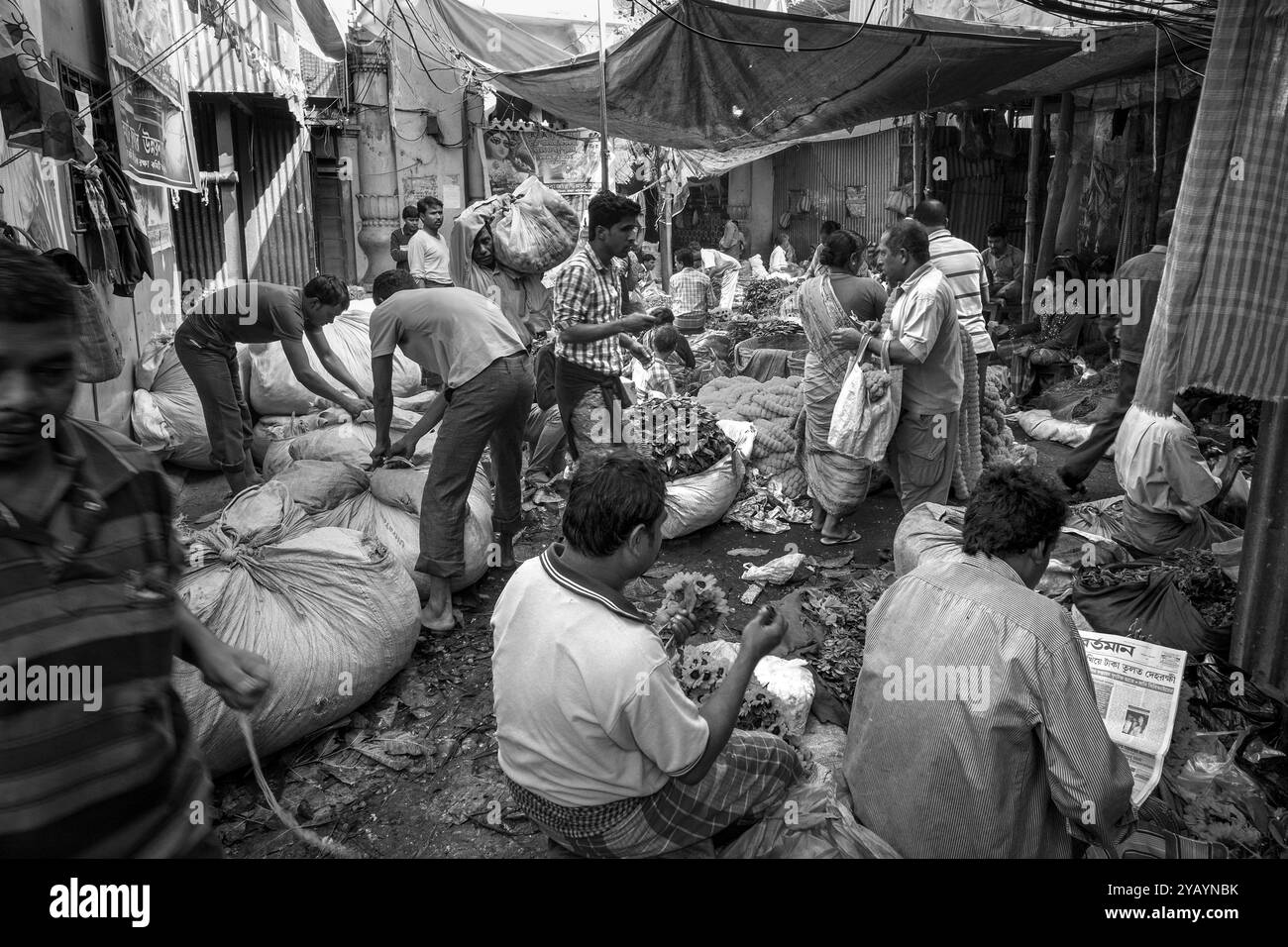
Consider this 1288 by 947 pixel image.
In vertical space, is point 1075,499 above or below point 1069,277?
below

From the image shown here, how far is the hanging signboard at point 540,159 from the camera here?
15758 mm

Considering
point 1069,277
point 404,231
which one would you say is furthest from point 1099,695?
point 404,231

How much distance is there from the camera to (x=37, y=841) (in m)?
1.39

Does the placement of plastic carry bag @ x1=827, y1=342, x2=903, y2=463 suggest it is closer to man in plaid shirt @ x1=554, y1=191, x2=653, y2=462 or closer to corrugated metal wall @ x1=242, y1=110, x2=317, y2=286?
man in plaid shirt @ x1=554, y1=191, x2=653, y2=462

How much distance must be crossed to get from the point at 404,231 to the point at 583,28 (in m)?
3.60

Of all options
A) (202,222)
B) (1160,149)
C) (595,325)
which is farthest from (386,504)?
(1160,149)

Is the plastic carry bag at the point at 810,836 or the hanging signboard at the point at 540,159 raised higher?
the hanging signboard at the point at 540,159

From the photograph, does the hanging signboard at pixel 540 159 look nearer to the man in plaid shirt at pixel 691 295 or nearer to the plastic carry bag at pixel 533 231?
the man in plaid shirt at pixel 691 295

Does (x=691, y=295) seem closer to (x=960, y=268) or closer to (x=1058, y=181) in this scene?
(x=1058, y=181)

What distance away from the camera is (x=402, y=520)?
435 cm

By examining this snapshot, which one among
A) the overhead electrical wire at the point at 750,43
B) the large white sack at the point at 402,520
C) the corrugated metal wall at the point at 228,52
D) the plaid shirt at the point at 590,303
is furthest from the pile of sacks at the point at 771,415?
the corrugated metal wall at the point at 228,52

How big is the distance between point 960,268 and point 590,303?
106 inches

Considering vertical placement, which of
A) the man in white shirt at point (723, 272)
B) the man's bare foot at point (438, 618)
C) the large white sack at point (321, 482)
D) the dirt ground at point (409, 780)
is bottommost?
the dirt ground at point (409, 780)
